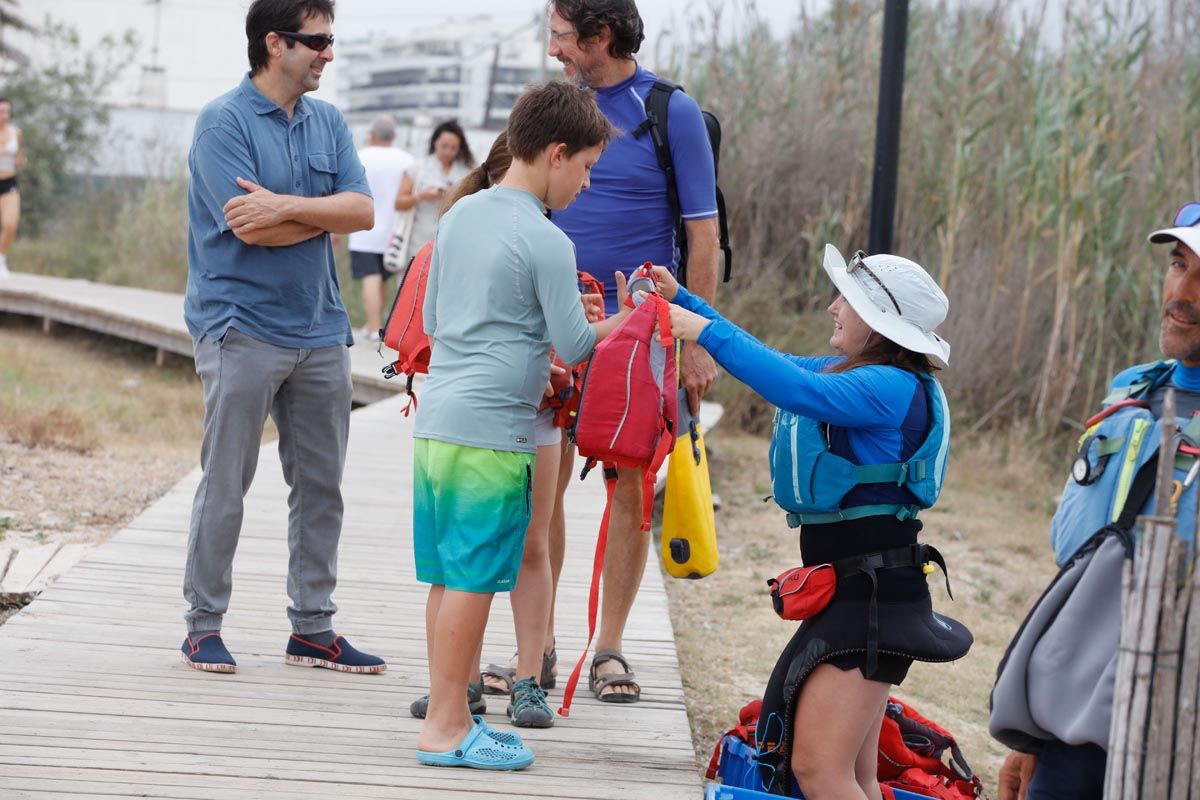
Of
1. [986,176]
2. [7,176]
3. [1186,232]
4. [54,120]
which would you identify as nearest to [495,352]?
[1186,232]

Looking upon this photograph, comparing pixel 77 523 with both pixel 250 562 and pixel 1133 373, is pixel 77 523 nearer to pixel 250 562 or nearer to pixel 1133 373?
pixel 250 562

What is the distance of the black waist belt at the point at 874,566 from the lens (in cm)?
297

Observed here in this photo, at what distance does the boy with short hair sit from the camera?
316 centimetres

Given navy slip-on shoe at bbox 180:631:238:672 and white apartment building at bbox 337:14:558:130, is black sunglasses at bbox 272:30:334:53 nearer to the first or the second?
navy slip-on shoe at bbox 180:631:238:672

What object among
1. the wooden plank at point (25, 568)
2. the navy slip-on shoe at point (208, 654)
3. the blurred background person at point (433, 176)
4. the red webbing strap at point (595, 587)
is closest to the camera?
the red webbing strap at point (595, 587)

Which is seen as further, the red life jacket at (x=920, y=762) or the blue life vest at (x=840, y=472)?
the red life jacket at (x=920, y=762)

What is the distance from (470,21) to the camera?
140 m

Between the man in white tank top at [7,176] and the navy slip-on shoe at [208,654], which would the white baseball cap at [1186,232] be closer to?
the navy slip-on shoe at [208,654]

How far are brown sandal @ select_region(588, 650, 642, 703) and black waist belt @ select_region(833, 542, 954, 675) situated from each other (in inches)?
A: 43.5

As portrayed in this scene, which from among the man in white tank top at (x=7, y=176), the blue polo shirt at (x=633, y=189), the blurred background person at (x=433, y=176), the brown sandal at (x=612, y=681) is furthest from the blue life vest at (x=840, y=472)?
the man in white tank top at (x=7, y=176)

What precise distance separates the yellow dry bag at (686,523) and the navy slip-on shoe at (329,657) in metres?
1.10

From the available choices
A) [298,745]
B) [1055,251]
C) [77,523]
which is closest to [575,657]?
[298,745]

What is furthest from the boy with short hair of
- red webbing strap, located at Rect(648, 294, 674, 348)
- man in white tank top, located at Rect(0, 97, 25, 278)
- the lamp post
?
man in white tank top, located at Rect(0, 97, 25, 278)

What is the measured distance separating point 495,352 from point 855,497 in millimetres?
844
